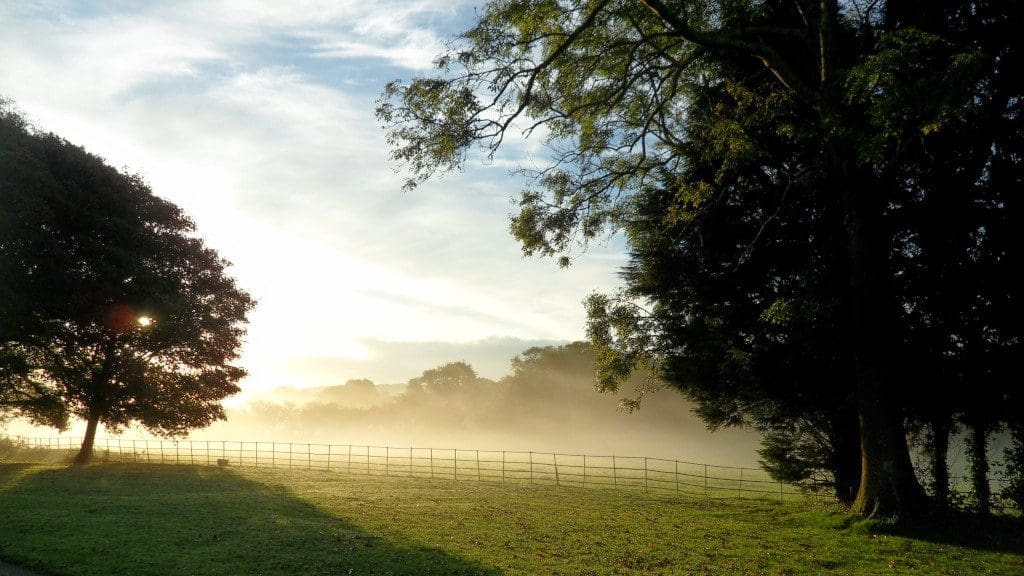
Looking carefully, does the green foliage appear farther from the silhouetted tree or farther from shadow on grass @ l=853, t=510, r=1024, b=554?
the silhouetted tree

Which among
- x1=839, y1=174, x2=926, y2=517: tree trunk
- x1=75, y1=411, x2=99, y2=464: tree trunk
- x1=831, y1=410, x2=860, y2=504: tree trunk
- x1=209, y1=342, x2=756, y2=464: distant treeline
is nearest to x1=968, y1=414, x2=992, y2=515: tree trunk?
x1=839, y1=174, x2=926, y2=517: tree trunk

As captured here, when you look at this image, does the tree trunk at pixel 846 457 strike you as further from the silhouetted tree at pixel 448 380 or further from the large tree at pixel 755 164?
the silhouetted tree at pixel 448 380

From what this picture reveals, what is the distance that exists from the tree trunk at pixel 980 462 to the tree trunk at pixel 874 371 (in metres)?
2.47

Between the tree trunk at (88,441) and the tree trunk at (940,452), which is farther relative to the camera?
the tree trunk at (88,441)

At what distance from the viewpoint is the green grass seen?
35.3 feet

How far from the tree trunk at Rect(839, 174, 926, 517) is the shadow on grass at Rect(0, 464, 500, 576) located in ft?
35.8

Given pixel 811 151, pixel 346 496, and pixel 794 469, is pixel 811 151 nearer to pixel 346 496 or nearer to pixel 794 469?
pixel 794 469

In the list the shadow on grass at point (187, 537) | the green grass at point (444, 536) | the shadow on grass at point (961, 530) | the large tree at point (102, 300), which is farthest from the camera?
the large tree at point (102, 300)

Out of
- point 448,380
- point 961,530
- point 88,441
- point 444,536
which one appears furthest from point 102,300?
point 448,380

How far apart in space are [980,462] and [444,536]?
15200mm

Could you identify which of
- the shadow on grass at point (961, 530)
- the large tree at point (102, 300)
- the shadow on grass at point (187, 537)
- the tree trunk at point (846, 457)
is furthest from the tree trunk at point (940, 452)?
the large tree at point (102, 300)

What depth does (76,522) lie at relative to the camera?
1371cm

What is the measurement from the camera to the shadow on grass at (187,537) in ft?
34.0

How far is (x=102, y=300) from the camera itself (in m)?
26.4
